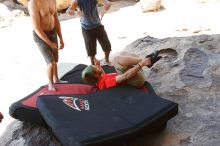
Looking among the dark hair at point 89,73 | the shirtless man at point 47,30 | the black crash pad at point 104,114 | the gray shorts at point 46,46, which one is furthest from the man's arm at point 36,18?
the black crash pad at point 104,114

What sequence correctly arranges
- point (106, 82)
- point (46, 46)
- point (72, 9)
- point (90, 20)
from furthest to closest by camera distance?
point (90, 20) < point (72, 9) < point (46, 46) < point (106, 82)

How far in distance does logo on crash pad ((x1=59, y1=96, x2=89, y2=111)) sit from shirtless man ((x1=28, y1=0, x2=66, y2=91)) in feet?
2.17

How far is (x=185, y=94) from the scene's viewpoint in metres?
3.46

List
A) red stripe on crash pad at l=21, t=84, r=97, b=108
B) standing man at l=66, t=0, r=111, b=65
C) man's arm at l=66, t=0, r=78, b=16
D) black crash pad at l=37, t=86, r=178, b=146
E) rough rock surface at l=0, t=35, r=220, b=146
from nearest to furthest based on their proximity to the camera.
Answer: black crash pad at l=37, t=86, r=178, b=146 → rough rock surface at l=0, t=35, r=220, b=146 → red stripe on crash pad at l=21, t=84, r=97, b=108 → man's arm at l=66, t=0, r=78, b=16 → standing man at l=66, t=0, r=111, b=65

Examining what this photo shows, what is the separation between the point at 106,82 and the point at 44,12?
3.49ft

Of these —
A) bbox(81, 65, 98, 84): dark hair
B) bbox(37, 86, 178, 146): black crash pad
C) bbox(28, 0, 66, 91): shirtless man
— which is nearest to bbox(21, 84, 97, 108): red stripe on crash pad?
bbox(28, 0, 66, 91): shirtless man

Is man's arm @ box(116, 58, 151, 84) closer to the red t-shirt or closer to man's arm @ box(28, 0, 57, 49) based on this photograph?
the red t-shirt

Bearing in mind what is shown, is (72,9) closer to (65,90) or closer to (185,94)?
(65,90)

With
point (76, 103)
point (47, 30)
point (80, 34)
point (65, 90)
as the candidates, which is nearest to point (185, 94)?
point (76, 103)

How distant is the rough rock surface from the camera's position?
2.88 meters

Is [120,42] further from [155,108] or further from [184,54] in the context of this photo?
[155,108]

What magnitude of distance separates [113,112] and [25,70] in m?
3.25

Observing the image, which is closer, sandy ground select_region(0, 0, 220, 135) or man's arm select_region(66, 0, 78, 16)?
man's arm select_region(66, 0, 78, 16)

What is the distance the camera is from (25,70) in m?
5.80
